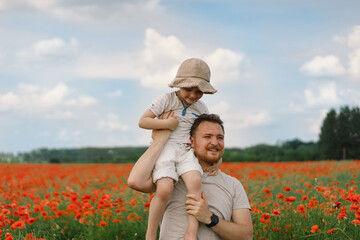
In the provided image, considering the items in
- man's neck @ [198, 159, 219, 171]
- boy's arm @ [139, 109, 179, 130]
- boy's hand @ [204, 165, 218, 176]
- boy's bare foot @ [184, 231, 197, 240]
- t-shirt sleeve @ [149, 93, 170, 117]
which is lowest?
boy's bare foot @ [184, 231, 197, 240]

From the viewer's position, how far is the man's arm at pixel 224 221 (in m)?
2.90

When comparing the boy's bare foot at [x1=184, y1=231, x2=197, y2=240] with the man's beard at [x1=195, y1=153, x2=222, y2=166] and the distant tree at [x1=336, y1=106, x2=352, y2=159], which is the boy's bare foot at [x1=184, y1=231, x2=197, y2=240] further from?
the distant tree at [x1=336, y1=106, x2=352, y2=159]

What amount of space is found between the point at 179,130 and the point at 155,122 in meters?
0.24

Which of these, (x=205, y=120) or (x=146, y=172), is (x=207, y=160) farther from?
(x=146, y=172)

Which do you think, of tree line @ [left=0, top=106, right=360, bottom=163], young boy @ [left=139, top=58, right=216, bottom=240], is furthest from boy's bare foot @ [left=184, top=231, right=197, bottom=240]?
tree line @ [left=0, top=106, right=360, bottom=163]

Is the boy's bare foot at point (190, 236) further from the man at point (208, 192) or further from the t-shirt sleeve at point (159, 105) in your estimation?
the t-shirt sleeve at point (159, 105)

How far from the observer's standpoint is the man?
120 inches

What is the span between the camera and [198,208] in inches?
114

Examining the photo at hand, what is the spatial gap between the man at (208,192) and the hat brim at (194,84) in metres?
0.25

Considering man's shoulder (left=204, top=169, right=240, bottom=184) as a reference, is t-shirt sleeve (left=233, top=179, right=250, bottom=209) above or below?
below

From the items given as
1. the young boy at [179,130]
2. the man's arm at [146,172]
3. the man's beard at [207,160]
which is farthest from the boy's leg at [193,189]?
the man's arm at [146,172]

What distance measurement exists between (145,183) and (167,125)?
0.52 meters

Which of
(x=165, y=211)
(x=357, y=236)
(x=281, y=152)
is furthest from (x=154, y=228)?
(x=281, y=152)

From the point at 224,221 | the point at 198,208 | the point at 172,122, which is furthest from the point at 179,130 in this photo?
the point at 224,221
